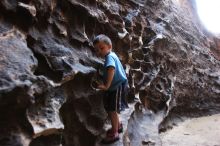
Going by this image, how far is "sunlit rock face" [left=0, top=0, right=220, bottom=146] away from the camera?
255 centimetres

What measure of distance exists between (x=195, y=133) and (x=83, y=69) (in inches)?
113

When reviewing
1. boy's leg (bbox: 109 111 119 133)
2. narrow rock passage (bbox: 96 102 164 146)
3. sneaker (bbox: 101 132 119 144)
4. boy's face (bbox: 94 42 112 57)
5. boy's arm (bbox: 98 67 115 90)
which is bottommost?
narrow rock passage (bbox: 96 102 164 146)

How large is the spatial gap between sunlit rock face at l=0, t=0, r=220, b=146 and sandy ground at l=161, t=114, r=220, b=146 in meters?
0.28

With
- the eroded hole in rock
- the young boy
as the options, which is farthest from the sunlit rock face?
the young boy

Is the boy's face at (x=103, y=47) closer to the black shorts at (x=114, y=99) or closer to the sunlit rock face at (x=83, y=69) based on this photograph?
the sunlit rock face at (x=83, y=69)

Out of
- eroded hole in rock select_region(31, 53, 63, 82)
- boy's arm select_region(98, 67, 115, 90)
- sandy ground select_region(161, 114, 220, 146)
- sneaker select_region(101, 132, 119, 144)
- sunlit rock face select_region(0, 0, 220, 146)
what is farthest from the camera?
sandy ground select_region(161, 114, 220, 146)

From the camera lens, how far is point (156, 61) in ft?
20.1

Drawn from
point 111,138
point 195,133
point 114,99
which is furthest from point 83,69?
point 195,133

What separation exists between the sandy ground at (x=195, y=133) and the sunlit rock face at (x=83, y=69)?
0.28 metres

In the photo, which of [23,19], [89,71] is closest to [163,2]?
[89,71]

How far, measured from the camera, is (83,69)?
136 inches

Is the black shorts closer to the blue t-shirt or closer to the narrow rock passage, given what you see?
the blue t-shirt

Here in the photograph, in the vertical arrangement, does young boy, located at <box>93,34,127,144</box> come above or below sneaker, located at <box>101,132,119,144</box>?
above

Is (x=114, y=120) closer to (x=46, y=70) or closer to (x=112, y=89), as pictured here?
(x=112, y=89)
